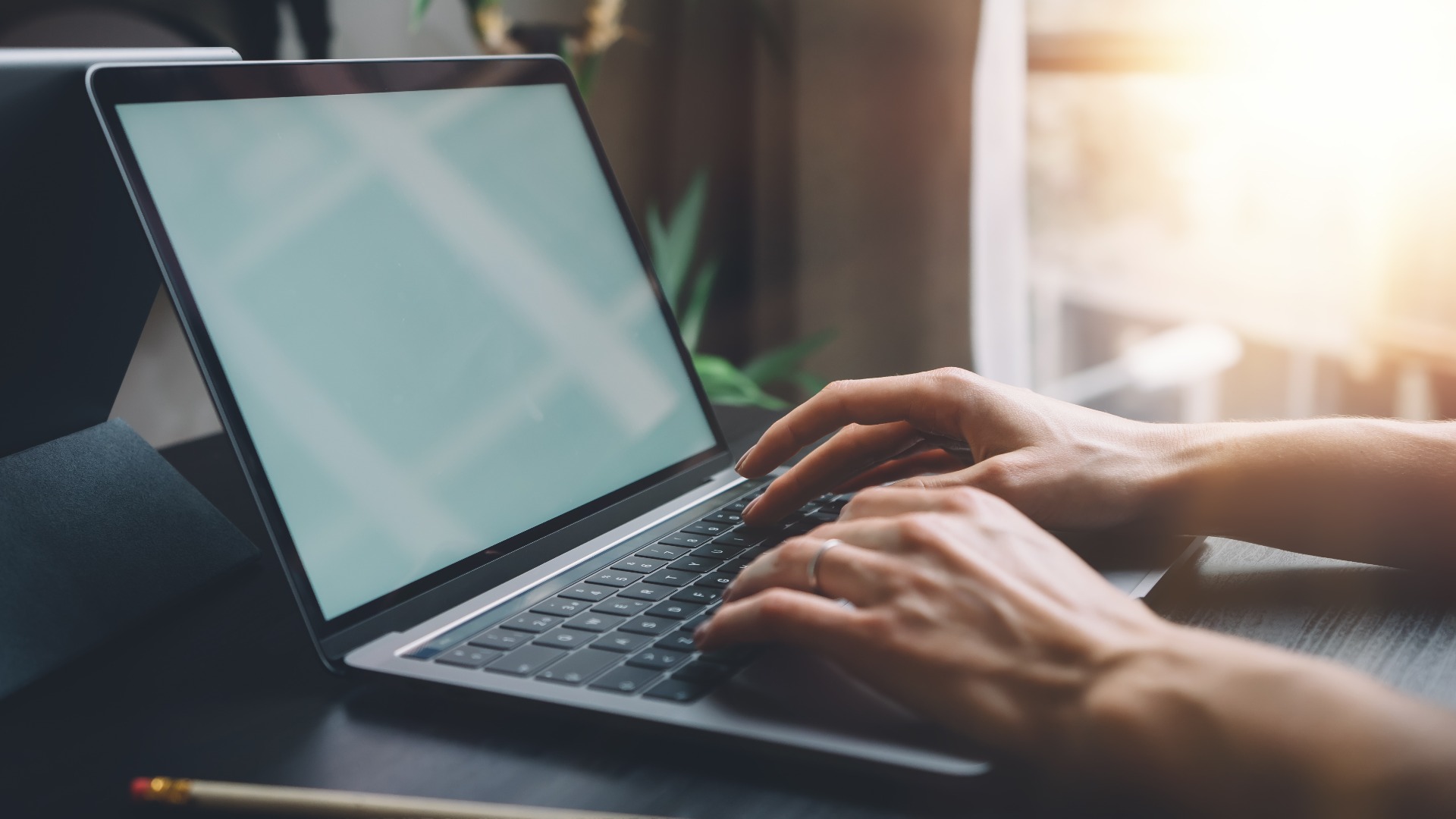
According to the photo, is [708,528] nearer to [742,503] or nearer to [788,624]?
[742,503]

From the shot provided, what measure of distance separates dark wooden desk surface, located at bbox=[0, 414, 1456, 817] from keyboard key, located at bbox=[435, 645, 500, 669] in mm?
17

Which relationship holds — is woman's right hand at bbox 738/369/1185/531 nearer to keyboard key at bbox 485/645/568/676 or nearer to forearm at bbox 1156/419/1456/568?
forearm at bbox 1156/419/1456/568

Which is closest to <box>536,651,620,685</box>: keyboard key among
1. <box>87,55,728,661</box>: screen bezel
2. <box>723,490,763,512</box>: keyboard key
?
<box>87,55,728,661</box>: screen bezel

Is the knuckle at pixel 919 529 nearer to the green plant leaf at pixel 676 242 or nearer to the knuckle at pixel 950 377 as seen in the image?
the knuckle at pixel 950 377

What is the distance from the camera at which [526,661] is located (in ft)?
1.61

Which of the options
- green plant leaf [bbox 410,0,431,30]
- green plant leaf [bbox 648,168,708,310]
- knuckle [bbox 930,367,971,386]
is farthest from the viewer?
green plant leaf [bbox 648,168,708,310]

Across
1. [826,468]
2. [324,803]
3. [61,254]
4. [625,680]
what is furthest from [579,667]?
[61,254]

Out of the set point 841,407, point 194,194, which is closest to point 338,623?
point 194,194

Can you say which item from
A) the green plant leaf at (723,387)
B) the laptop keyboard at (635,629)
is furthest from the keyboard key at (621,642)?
the green plant leaf at (723,387)

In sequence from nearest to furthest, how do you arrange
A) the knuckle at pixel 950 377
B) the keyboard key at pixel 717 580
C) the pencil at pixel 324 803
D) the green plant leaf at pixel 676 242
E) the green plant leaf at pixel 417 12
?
the pencil at pixel 324 803 → the keyboard key at pixel 717 580 → the knuckle at pixel 950 377 → the green plant leaf at pixel 417 12 → the green plant leaf at pixel 676 242

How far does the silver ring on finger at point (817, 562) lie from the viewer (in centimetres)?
49

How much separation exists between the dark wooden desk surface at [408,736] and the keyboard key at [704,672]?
34 millimetres

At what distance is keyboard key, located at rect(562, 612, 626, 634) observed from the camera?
0.52m

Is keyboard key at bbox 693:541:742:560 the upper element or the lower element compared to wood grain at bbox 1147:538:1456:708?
upper
